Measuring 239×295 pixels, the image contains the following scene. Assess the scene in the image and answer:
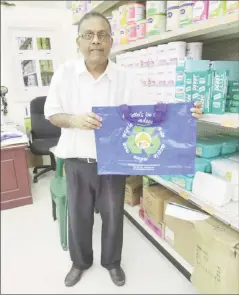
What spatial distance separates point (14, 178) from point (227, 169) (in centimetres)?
216

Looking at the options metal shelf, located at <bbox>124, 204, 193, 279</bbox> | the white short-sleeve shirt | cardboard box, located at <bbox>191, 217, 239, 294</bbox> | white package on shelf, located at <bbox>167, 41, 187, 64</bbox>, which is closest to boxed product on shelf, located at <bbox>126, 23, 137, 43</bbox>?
white package on shelf, located at <bbox>167, 41, 187, 64</bbox>

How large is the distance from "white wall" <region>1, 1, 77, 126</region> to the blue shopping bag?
9.49 feet

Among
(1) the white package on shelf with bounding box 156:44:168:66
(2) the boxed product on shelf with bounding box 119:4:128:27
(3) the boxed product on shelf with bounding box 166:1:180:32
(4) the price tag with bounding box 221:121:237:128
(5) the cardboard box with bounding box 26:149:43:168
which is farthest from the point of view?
(5) the cardboard box with bounding box 26:149:43:168

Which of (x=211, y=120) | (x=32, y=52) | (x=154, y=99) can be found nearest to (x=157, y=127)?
(x=211, y=120)

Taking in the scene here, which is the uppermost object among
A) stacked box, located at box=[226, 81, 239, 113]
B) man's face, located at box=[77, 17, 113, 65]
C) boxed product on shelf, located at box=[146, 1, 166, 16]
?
boxed product on shelf, located at box=[146, 1, 166, 16]

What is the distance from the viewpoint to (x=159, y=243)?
191 cm

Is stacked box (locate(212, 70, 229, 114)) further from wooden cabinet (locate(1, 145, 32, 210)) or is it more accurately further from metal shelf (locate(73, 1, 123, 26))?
wooden cabinet (locate(1, 145, 32, 210))

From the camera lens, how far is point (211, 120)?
4.16 feet

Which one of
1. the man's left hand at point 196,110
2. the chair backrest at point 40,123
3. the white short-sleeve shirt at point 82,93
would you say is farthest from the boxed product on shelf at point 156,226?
the chair backrest at point 40,123

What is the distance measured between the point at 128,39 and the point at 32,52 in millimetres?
2235

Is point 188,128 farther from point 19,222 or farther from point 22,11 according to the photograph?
point 22,11

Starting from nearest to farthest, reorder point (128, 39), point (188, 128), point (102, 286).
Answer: point (188, 128) → point (102, 286) → point (128, 39)

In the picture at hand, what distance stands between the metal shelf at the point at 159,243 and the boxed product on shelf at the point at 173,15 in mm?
1473

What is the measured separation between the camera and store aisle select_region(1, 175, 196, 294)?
5.13ft
